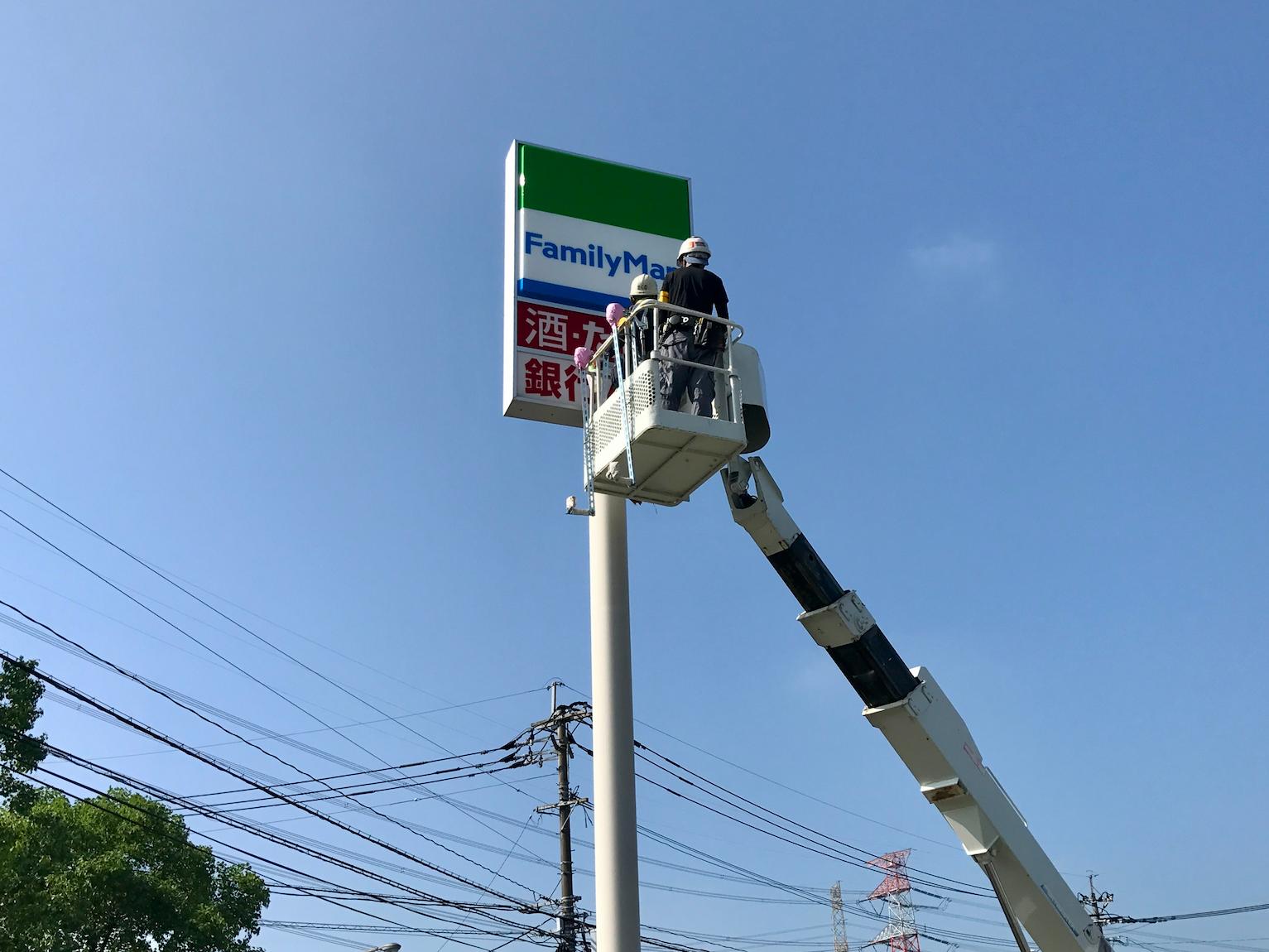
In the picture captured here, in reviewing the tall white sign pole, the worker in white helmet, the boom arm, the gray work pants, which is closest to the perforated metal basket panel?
the gray work pants

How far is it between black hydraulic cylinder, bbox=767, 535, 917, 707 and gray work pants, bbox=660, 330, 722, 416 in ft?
5.03

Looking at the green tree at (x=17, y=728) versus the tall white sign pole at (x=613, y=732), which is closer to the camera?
the tall white sign pole at (x=613, y=732)

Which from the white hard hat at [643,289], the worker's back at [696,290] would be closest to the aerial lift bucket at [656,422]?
the worker's back at [696,290]

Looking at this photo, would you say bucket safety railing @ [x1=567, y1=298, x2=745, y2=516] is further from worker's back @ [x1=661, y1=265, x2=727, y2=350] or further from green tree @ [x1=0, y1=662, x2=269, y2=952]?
green tree @ [x1=0, y1=662, x2=269, y2=952]

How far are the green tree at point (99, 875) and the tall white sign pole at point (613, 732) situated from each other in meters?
10.0

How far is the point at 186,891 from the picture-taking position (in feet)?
66.4

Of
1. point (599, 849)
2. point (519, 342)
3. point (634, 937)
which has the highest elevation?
point (519, 342)

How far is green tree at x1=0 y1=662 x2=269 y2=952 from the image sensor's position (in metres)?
16.8

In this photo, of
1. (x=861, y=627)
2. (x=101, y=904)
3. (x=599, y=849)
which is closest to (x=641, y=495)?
(x=861, y=627)

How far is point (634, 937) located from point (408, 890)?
1435 cm

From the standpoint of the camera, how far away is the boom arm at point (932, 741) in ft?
30.6

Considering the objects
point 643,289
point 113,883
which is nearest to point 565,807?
point 113,883

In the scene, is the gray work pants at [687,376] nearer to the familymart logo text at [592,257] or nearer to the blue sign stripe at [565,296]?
the blue sign stripe at [565,296]

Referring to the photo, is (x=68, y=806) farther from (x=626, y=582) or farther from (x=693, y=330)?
(x=693, y=330)
